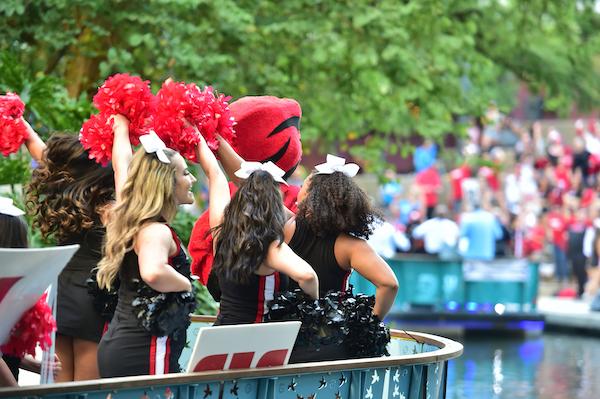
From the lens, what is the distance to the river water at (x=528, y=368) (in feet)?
38.6

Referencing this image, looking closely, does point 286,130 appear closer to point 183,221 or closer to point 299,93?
point 183,221

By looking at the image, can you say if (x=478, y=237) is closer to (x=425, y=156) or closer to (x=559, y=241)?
(x=559, y=241)

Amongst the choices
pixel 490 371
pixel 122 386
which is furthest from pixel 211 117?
pixel 490 371

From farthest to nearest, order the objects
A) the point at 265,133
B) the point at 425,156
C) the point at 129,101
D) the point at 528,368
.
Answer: the point at 425,156
the point at 528,368
the point at 265,133
the point at 129,101

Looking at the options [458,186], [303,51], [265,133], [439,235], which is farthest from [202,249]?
[458,186]

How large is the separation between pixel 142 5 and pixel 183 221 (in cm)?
191

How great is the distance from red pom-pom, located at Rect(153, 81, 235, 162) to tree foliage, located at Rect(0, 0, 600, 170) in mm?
4600

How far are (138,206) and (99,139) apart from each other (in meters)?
0.75

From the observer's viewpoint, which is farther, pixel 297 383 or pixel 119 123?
pixel 119 123

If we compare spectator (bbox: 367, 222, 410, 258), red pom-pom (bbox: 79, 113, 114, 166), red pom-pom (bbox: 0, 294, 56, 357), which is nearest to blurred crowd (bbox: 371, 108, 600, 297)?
spectator (bbox: 367, 222, 410, 258)

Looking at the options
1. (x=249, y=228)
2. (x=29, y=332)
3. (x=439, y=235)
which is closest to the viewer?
(x=29, y=332)

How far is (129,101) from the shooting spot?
5.47 metres

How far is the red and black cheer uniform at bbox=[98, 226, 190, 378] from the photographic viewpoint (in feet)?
15.6

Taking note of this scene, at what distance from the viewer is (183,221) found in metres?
10.0
